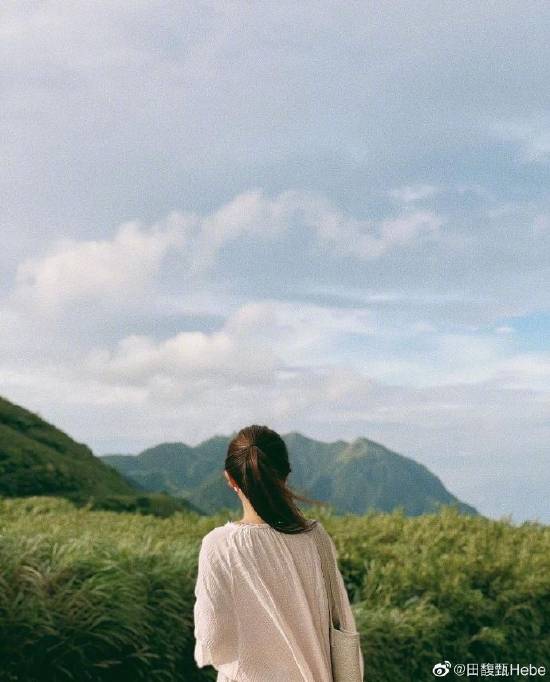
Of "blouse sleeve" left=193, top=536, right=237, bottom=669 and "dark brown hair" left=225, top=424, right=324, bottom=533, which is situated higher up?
"dark brown hair" left=225, top=424, right=324, bottom=533

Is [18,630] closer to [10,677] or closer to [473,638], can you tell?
[10,677]

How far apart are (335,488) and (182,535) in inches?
1951

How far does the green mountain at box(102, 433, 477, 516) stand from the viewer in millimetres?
46059

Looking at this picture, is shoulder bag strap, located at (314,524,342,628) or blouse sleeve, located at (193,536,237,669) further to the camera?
shoulder bag strap, located at (314,524,342,628)

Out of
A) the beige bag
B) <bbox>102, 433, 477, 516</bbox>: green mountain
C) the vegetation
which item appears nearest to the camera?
the beige bag

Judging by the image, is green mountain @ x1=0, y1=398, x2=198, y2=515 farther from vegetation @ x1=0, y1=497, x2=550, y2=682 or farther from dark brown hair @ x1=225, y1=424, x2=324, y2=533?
dark brown hair @ x1=225, y1=424, x2=324, y2=533

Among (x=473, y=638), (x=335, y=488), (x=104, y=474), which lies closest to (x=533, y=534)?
(x=473, y=638)

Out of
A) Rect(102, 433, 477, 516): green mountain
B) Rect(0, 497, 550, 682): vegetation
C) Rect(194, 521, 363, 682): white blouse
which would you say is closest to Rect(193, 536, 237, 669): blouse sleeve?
Rect(194, 521, 363, 682): white blouse

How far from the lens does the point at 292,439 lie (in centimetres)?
5381

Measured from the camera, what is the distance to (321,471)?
195 ft

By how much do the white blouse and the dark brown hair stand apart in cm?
8

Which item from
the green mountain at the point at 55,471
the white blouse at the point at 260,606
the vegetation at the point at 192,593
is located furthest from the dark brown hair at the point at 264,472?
the green mountain at the point at 55,471

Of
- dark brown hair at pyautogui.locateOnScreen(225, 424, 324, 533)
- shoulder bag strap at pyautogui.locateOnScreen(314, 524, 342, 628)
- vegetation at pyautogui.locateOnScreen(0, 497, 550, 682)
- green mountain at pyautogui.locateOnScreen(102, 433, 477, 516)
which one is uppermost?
green mountain at pyautogui.locateOnScreen(102, 433, 477, 516)

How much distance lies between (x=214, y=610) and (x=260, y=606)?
0.19 m
